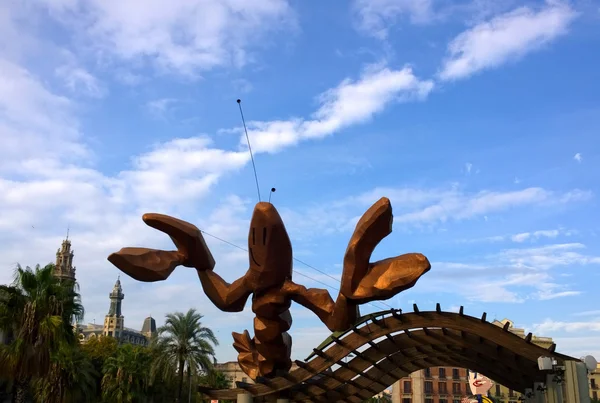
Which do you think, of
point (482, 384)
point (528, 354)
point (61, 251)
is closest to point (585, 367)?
point (528, 354)

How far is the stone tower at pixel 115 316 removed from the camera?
7136 inches

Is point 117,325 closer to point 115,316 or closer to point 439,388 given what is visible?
point 115,316

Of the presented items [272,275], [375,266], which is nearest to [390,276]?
[375,266]

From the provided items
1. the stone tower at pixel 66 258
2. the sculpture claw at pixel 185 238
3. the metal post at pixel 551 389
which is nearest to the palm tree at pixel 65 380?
the sculpture claw at pixel 185 238

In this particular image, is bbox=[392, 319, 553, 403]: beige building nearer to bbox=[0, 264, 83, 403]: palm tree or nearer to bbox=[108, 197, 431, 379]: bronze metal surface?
bbox=[0, 264, 83, 403]: palm tree

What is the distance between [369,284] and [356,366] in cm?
281

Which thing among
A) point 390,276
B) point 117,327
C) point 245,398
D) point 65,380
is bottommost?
point 245,398

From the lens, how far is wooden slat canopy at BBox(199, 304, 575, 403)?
13625 millimetres

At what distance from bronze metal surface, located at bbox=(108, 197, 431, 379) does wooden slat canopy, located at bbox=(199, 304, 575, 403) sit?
2.17 feet

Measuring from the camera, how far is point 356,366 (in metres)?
15.8

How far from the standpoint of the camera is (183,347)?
108 feet

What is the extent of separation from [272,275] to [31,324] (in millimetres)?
9279

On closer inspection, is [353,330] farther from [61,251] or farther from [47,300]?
[61,251]

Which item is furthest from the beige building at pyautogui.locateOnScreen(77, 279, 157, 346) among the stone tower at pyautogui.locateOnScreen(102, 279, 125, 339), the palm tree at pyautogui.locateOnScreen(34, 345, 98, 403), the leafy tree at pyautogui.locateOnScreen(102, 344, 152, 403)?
the palm tree at pyautogui.locateOnScreen(34, 345, 98, 403)
